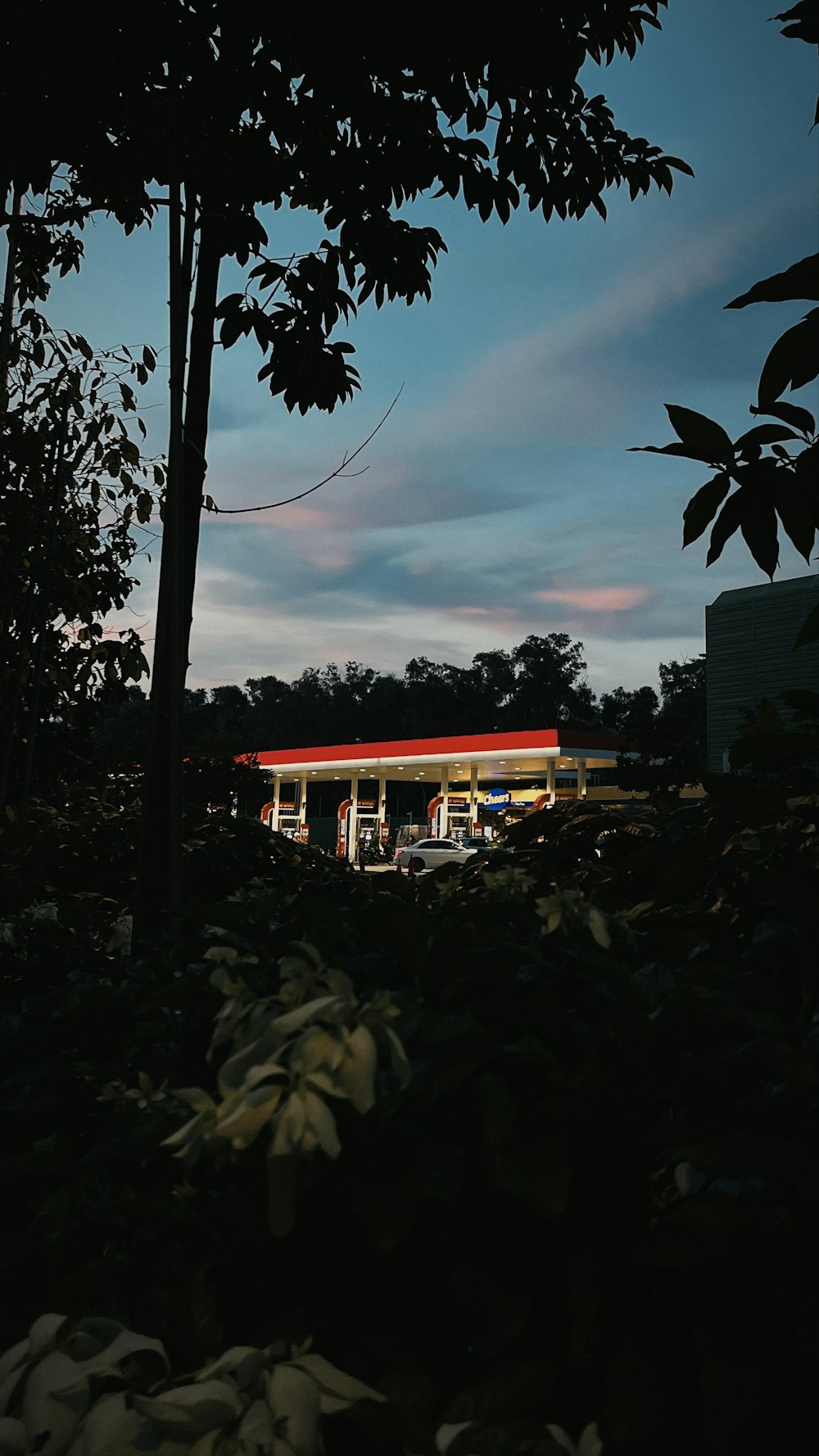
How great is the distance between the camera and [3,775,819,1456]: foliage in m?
0.82

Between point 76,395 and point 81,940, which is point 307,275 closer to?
point 76,395

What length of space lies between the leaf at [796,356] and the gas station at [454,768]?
28.8 m

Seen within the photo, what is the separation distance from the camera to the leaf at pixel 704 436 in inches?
56.1

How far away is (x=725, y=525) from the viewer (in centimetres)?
141

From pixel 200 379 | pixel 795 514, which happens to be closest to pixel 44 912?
pixel 200 379

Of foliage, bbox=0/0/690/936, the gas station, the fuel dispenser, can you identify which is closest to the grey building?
the gas station

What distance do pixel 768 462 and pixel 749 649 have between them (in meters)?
21.6

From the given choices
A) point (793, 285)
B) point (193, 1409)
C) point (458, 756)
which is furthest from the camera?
point (458, 756)

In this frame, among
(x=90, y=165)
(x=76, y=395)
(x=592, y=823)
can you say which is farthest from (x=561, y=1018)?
(x=76, y=395)

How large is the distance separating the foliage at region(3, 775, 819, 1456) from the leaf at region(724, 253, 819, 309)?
0.67 meters

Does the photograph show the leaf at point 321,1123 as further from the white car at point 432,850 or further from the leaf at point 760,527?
the white car at point 432,850

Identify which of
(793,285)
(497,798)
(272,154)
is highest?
(272,154)

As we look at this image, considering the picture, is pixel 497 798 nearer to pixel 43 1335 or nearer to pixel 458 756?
pixel 458 756

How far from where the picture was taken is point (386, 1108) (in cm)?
83
